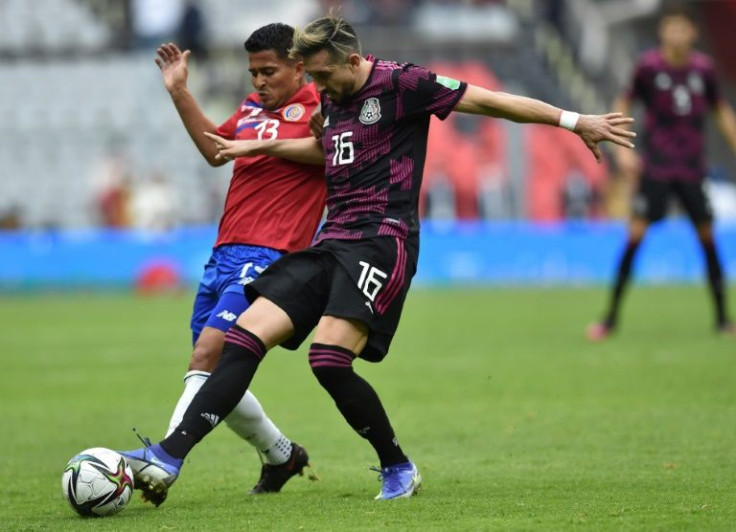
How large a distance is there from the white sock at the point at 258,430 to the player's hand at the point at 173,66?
1599mm

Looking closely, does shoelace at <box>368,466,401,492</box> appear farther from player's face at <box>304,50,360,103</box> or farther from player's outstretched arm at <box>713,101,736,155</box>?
player's outstretched arm at <box>713,101,736,155</box>

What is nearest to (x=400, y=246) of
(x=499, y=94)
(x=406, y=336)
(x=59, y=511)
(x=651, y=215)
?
(x=499, y=94)

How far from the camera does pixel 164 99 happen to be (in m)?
28.5

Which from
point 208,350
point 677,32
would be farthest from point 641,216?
point 208,350

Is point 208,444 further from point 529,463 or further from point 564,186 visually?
point 564,186

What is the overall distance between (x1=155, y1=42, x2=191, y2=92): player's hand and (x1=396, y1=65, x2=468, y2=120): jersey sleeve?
1.28 meters

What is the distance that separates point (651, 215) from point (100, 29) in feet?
62.2

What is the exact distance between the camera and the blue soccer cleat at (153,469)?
217 inches

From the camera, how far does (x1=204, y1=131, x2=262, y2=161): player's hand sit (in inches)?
242

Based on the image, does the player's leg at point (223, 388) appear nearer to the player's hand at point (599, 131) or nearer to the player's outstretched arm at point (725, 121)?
the player's hand at point (599, 131)

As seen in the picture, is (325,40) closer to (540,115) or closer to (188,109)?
(540,115)

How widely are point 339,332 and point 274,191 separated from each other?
1.09 meters

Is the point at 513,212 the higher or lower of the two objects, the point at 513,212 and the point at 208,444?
the lower

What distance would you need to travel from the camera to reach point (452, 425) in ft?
28.0
